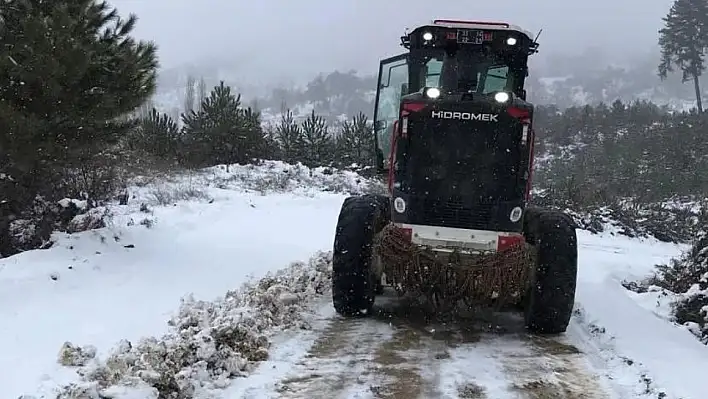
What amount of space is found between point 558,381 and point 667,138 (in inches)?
1213

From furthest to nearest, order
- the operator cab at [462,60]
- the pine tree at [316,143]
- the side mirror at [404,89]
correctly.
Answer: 1. the pine tree at [316,143]
2. the side mirror at [404,89]
3. the operator cab at [462,60]

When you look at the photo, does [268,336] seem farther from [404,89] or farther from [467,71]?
[467,71]

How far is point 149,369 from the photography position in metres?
4.68

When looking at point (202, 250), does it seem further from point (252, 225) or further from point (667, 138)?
point (667, 138)

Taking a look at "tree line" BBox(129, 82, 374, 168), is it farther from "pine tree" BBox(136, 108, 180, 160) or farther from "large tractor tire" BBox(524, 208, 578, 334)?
"large tractor tire" BBox(524, 208, 578, 334)

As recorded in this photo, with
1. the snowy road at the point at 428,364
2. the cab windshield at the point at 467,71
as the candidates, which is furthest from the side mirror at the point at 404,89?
the snowy road at the point at 428,364

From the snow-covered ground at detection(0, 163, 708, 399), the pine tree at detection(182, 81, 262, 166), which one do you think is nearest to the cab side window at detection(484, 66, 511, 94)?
the snow-covered ground at detection(0, 163, 708, 399)

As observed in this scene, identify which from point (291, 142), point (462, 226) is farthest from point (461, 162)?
point (291, 142)

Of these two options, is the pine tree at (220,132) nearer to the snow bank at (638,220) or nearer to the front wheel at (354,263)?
the snow bank at (638,220)

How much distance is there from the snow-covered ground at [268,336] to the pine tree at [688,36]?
39.2 m

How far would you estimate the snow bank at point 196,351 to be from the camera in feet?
14.9

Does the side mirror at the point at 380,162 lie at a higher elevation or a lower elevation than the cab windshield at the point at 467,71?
lower

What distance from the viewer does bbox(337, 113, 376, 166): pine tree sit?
31.3 meters

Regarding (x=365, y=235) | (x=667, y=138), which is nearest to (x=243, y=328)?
(x=365, y=235)
